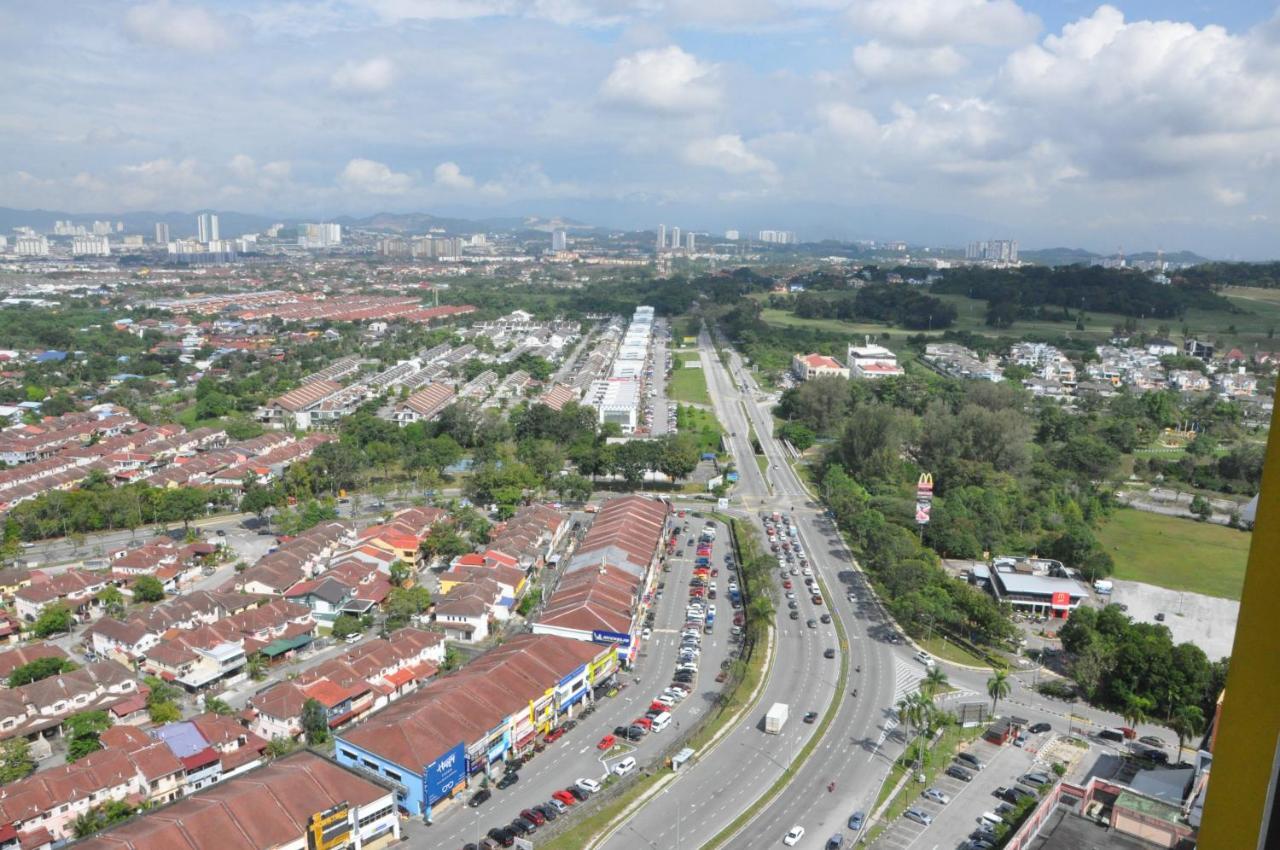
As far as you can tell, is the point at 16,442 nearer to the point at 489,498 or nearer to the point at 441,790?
the point at 489,498

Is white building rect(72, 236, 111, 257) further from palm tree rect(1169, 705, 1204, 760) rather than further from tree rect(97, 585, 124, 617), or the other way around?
palm tree rect(1169, 705, 1204, 760)

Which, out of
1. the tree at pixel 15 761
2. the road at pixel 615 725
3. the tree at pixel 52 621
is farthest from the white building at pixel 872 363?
the tree at pixel 15 761

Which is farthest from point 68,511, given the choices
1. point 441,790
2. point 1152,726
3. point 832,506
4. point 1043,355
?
point 1043,355

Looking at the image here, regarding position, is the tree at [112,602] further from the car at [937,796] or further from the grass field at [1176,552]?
the grass field at [1176,552]

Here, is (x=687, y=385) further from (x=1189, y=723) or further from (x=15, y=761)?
(x=15, y=761)

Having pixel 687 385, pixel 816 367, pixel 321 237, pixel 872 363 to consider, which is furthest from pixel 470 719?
pixel 321 237

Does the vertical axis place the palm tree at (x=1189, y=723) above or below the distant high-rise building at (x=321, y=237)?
below
